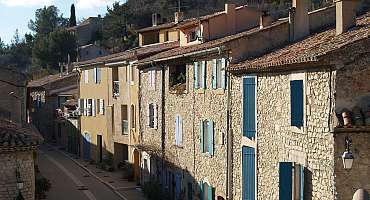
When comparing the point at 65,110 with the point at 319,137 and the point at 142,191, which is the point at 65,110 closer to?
the point at 142,191

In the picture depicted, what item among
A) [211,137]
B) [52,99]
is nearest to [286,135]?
[211,137]

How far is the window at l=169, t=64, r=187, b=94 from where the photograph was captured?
2839cm

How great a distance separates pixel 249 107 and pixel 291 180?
376 centimetres

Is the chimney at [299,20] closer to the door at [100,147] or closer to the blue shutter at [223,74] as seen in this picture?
the blue shutter at [223,74]

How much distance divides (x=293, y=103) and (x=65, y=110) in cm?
4015

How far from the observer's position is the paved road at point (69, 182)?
104 feet

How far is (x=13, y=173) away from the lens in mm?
19672

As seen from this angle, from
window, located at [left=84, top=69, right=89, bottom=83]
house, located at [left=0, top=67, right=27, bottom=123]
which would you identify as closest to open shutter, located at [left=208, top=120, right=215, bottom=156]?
house, located at [left=0, top=67, right=27, bottom=123]

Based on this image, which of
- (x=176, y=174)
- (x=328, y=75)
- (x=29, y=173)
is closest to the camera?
(x=328, y=75)

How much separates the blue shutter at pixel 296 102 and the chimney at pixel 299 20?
5.51 meters

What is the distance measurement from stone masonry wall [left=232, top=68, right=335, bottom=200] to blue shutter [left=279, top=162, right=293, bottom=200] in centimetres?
26

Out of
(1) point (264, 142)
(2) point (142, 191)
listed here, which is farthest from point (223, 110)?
(2) point (142, 191)

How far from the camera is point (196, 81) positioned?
84.1ft

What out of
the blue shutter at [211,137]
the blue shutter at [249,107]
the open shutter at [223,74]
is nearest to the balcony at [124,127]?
the blue shutter at [211,137]
